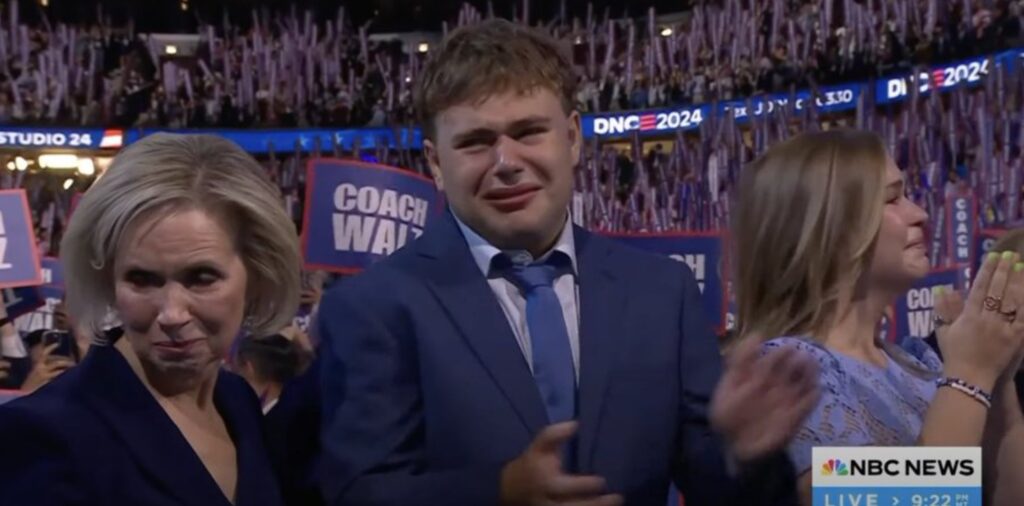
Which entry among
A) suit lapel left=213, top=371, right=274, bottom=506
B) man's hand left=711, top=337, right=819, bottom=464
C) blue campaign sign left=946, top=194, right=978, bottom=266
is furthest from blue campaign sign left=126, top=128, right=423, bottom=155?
man's hand left=711, top=337, right=819, bottom=464

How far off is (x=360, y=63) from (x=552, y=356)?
1488cm

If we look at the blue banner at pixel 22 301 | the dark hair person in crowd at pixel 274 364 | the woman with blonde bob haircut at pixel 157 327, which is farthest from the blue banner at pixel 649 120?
the woman with blonde bob haircut at pixel 157 327

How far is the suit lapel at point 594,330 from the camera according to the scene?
1.10 meters

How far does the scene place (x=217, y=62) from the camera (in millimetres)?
16000

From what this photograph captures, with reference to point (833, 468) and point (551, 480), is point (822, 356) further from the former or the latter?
point (551, 480)

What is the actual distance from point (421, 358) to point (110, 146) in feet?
48.5

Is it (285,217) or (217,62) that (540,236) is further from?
(217,62)

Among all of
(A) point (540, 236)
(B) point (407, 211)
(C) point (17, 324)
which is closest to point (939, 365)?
(A) point (540, 236)

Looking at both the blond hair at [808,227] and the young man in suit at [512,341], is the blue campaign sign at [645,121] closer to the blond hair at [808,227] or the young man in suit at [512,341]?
the blond hair at [808,227]

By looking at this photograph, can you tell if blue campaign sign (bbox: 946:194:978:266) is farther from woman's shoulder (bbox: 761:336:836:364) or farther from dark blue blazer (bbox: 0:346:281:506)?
dark blue blazer (bbox: 0:346:281:506)

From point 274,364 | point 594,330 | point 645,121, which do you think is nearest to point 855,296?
point 594,330

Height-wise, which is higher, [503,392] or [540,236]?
[540,236]

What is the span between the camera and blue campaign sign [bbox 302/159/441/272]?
131 inches

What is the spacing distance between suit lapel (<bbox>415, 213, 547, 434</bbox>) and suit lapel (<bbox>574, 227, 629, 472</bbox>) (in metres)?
0.04
